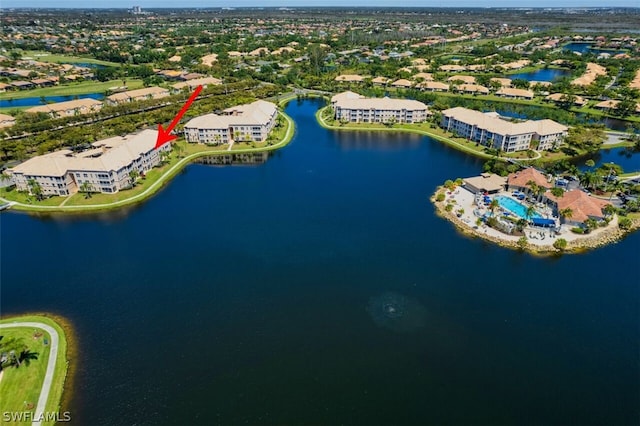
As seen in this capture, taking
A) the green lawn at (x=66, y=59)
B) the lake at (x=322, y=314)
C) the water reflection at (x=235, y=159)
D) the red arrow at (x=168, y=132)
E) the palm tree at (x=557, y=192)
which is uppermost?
the green lawn at (x=66, y=59)

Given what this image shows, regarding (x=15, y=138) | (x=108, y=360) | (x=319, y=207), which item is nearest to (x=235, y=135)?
(x=319, y=207)

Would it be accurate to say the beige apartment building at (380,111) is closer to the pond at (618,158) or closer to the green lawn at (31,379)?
the pond at (618,158)

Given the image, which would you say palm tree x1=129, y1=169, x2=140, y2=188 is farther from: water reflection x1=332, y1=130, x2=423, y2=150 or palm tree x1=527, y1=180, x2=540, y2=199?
palm tree x1=527, y1=180, x2=540, y2=199

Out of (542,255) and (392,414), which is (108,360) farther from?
(542,255)

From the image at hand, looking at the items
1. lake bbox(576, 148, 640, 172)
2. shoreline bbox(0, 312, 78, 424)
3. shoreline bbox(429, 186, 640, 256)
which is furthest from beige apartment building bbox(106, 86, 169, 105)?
lake bbox(576, 148, 640, 172)

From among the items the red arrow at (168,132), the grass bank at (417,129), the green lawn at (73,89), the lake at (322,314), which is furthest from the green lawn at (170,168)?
the green lawn at (73,89)

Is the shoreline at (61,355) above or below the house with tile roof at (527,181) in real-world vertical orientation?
below
